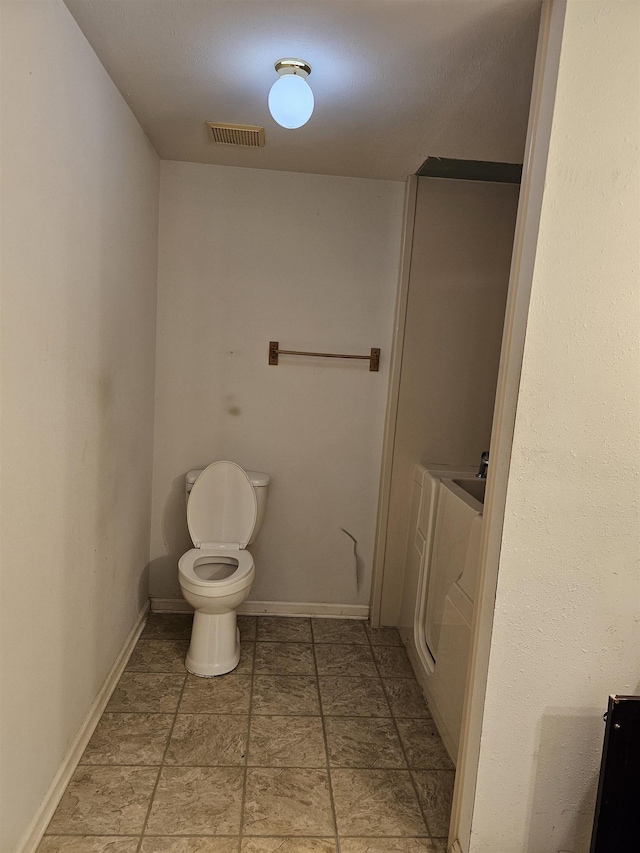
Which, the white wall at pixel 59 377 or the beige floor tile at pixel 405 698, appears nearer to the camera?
the white wall at pixel 59 377

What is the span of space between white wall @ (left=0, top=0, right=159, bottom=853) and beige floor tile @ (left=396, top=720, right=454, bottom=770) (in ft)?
3.71

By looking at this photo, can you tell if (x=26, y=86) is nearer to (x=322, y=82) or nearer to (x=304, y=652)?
(x=322, y=82)

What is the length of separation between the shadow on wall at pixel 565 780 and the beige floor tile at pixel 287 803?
59cm

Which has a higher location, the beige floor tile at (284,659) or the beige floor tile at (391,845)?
the beige floor tile at (391,845)

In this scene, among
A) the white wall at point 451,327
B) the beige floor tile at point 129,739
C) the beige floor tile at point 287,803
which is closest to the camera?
the beige floor tile at point 287,803

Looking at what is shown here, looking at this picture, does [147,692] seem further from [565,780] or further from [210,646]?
[565,780]

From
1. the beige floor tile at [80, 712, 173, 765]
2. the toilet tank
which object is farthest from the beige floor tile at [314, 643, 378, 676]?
the beige floor tile at [80, 712, 173, 765]

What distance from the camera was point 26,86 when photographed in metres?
1.36

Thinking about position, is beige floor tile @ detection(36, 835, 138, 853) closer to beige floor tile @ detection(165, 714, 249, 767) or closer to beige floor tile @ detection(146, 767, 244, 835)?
beige floor tile @ detection(146, 767, 244, 835)

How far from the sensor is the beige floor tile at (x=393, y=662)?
263 cm

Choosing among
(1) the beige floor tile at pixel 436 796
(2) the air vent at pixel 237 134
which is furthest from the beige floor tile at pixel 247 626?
(2) the air vent at pixel 237 134

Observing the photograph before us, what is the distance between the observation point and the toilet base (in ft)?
8.28

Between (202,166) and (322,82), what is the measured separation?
1073 millimetres

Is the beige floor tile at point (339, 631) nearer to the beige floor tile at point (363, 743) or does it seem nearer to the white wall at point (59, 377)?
the beige floor tile at point (363, 743)
